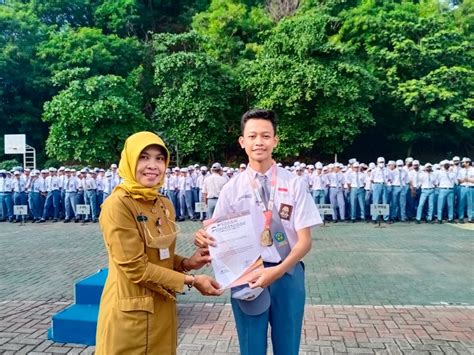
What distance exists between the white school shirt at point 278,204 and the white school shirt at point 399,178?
12077 millimetres

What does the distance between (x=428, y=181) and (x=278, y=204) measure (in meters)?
12.5

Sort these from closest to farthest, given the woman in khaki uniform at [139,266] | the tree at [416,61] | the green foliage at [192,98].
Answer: the woman in khaki uniform at [139,266]
the green foliage at [192,98]
the tree at [416,61]

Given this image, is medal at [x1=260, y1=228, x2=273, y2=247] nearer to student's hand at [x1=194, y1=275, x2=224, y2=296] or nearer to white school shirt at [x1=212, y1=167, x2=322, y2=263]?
white school shirt at [x1=212, y1=167, x2=322, y2=263]

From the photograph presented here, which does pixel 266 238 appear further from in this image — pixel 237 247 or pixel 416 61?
pixel 416 61

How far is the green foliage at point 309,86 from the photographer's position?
19.5 metres

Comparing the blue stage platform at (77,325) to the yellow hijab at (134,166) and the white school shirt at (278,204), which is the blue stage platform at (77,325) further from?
the white school shirt at (278,204)

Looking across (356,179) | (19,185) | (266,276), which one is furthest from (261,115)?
(19,185)

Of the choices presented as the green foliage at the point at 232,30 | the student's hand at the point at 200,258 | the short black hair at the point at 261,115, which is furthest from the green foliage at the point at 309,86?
the student's hand at the point at 200,258

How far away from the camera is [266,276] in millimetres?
2338

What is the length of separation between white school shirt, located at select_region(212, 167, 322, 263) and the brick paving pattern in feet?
7.18

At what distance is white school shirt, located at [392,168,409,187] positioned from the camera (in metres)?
13.7

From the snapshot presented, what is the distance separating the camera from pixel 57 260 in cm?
852

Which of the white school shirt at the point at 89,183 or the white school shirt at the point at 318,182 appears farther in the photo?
the white school shirt at the point at 89,183

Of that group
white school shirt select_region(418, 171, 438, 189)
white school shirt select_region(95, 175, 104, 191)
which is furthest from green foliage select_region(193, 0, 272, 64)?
white school shirt select_region(418, 171, 438, 189)
